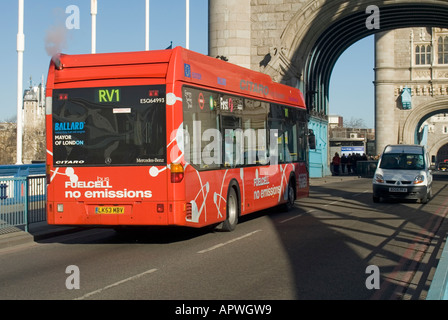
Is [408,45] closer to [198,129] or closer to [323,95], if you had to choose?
[323,95]

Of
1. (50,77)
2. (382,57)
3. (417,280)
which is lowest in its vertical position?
(417,280)

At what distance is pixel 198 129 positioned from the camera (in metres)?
11.9

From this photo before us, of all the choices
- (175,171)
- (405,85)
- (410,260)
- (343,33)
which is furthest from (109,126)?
(405,85)

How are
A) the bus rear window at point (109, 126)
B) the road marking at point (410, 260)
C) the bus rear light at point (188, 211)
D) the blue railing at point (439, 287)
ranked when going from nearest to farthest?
the blue railing at point (439, 287)
the road marking at point (410, 260)
the bus rear window at point (109, 126)
the bus rear light at point (188, 211)

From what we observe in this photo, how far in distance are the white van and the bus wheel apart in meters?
8.84

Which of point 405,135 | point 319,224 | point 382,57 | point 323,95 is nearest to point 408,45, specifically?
point 382,57

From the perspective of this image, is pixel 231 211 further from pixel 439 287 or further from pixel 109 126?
pixel 439 287

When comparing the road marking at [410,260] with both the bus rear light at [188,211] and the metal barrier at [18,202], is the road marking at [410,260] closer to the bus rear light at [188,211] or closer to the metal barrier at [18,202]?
the bus rear light at [188,211]

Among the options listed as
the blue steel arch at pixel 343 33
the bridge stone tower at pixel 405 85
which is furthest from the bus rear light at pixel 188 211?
the bridge stone tower at pixel 405 85

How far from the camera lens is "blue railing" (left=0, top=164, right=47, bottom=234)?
13.6 m

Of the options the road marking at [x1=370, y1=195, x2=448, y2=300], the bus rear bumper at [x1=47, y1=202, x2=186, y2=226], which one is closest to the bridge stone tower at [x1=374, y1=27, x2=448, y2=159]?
the road marking at [x1=370, y1=195, x2=448, y2=300]

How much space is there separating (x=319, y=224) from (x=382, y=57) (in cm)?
5427

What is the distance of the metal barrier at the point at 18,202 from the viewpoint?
13.6m
